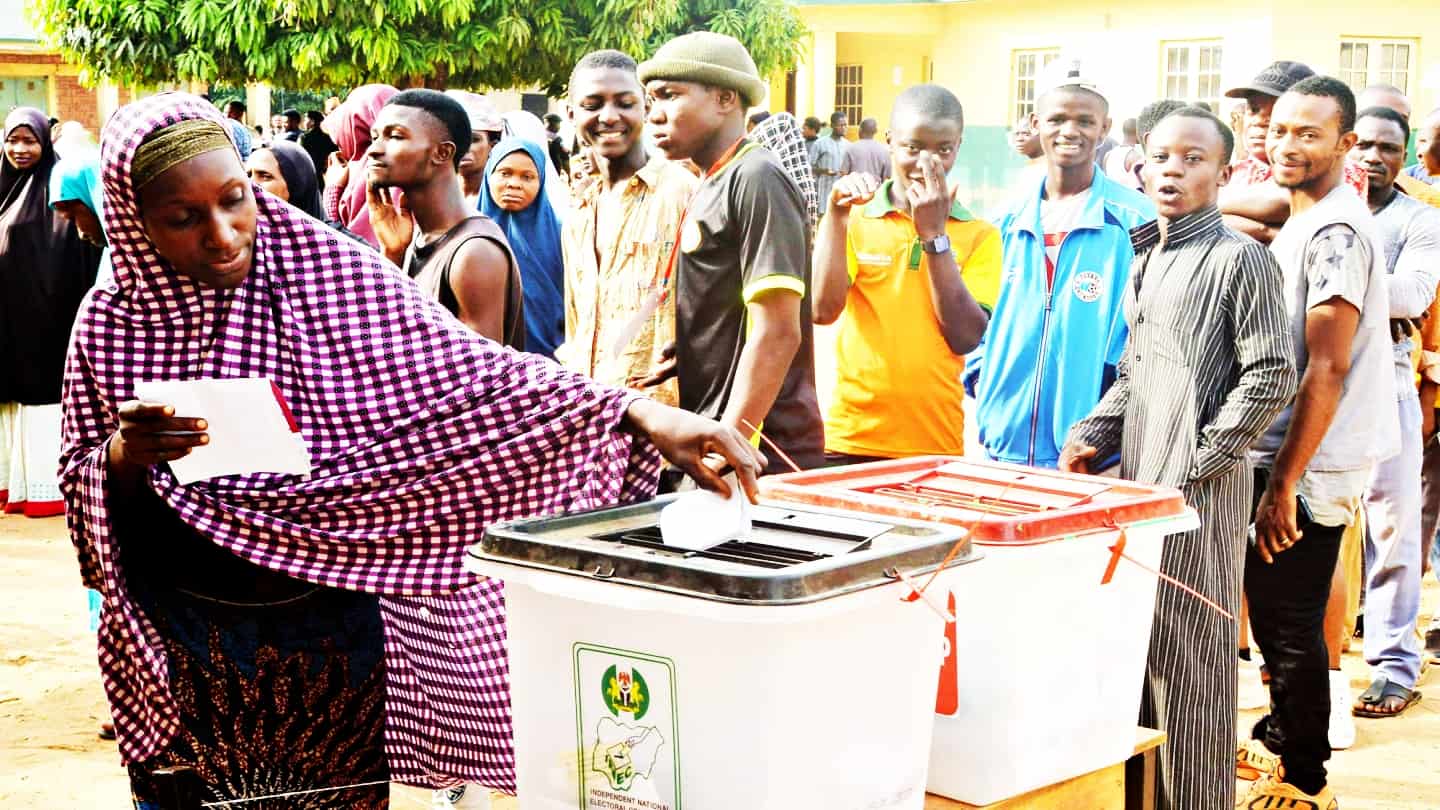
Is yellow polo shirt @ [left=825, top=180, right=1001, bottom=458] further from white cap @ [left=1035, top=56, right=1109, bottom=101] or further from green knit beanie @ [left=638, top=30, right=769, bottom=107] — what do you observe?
green knit beanie @ [left=638, top=30, right=769, bottom=107]

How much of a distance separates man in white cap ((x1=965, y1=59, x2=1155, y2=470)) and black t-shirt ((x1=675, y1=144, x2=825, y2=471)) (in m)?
0.75

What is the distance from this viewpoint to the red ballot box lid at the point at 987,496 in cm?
269

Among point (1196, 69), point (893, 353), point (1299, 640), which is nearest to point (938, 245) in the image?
point (893, 353)

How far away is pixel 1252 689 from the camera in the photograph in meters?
5.78

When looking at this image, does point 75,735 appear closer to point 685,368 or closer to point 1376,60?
point 685,368

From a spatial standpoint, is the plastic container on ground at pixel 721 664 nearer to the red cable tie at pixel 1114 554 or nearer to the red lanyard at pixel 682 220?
the red cable tie at pixel 1114 554

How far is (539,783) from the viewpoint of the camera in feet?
8.04

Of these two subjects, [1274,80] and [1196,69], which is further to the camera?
[1196,69]

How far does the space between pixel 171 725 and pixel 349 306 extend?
887 mm

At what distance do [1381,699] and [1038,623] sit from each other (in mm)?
3407

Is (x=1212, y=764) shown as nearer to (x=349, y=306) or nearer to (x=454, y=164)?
(x=349, y=306)

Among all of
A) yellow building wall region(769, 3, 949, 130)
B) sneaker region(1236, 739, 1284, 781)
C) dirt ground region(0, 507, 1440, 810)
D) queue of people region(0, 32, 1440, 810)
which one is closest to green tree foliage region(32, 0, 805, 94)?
dirt ground region(0, 507, 1440, 810)

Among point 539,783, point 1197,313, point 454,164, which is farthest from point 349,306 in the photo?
point 1197,313

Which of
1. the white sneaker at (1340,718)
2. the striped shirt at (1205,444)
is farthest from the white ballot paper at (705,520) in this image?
the white sneaker at (1340,718)
